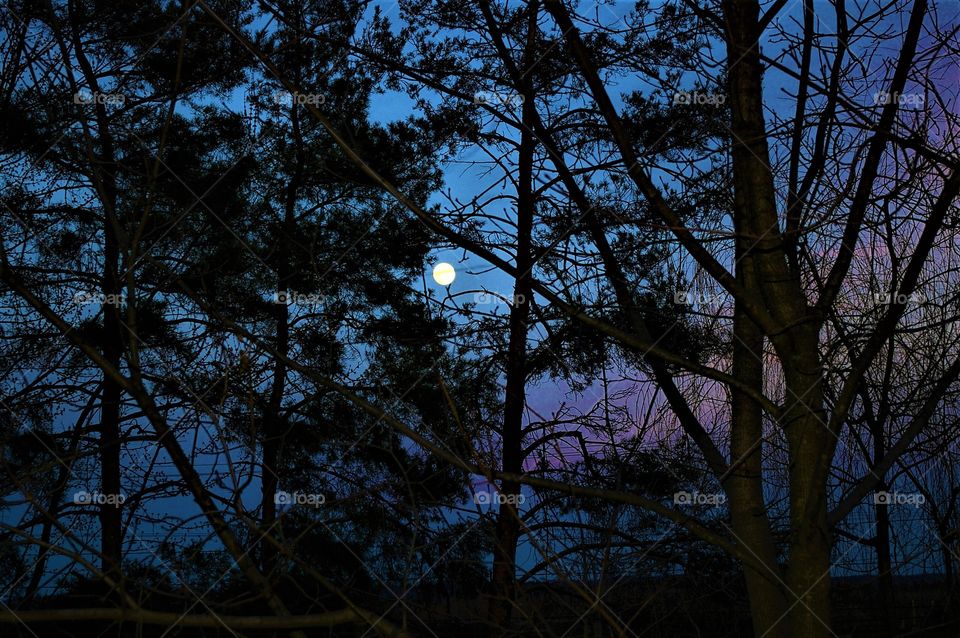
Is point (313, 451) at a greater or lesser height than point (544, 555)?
greater

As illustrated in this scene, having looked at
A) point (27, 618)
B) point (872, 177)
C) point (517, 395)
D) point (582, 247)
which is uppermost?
point (582, 247)

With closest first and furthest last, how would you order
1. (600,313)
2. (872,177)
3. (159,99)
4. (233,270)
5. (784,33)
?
1. (872,177)
2. (784,33)
3. (600,313)
4. (159,99)
5. (233,270)

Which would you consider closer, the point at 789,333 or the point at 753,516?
the point at 789,333

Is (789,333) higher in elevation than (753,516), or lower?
higher

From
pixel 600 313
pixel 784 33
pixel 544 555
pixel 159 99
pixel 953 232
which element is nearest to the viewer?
pixel 544 555

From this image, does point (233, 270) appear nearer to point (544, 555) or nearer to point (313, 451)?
point (313, 451)

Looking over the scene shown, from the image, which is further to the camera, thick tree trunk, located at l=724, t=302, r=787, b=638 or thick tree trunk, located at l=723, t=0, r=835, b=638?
thick tree trunk, located at l=724, t=302, r=787, b=638

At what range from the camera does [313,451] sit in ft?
25.4

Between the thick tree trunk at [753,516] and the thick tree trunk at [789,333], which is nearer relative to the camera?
the thick tree trunk at [789,333]

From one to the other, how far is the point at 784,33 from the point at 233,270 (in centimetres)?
599

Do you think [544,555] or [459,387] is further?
[459,387]

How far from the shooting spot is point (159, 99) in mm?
7484

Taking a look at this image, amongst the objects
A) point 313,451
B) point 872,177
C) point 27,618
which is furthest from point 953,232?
point 313,451

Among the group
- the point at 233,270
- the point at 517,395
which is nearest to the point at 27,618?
the point at 517,395
